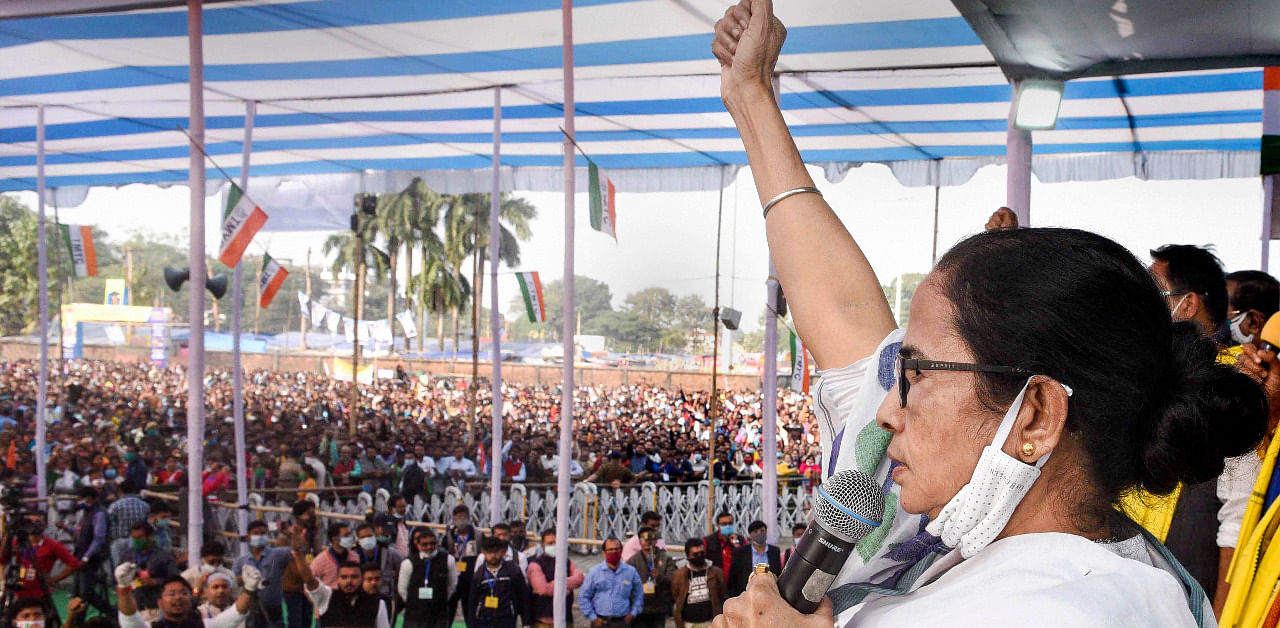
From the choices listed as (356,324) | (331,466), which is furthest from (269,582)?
(356,324)

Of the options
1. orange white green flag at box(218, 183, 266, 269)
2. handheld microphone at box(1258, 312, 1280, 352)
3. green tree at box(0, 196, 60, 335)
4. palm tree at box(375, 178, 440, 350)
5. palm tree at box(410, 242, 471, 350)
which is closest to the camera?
handheld microphone at box(1258, 312, 1280, 352)

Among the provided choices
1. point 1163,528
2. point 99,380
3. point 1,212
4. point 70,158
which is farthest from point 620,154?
point 99,380

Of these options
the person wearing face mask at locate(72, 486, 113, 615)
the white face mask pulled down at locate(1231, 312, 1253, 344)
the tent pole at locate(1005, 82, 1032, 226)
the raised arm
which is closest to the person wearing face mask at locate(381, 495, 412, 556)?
the person wearing face mask at locate(72, 486, 113, 615)

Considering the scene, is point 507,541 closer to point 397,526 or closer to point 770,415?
point 397,526

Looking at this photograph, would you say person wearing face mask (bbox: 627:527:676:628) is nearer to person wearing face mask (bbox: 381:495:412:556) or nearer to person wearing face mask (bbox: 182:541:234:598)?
person wearing face mask (bbox: 381:495:412:556)

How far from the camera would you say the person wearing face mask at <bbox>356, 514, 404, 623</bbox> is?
7.32 m

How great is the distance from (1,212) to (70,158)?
6494mm

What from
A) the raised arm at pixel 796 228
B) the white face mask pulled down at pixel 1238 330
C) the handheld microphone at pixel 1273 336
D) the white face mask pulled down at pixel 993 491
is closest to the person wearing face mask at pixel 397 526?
the white face mask pulled down at pixel 1238 330

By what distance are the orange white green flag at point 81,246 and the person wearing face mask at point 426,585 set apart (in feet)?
12.7

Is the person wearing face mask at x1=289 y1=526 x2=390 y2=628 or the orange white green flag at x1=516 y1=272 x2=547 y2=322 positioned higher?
the orange white green flag at x1=516 y1=272 x2=547 y2=322

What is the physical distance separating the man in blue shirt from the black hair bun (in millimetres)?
6263

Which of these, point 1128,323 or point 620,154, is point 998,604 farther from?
point 620,154

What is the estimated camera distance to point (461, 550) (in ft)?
25.2

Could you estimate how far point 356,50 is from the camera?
632 centimetres
